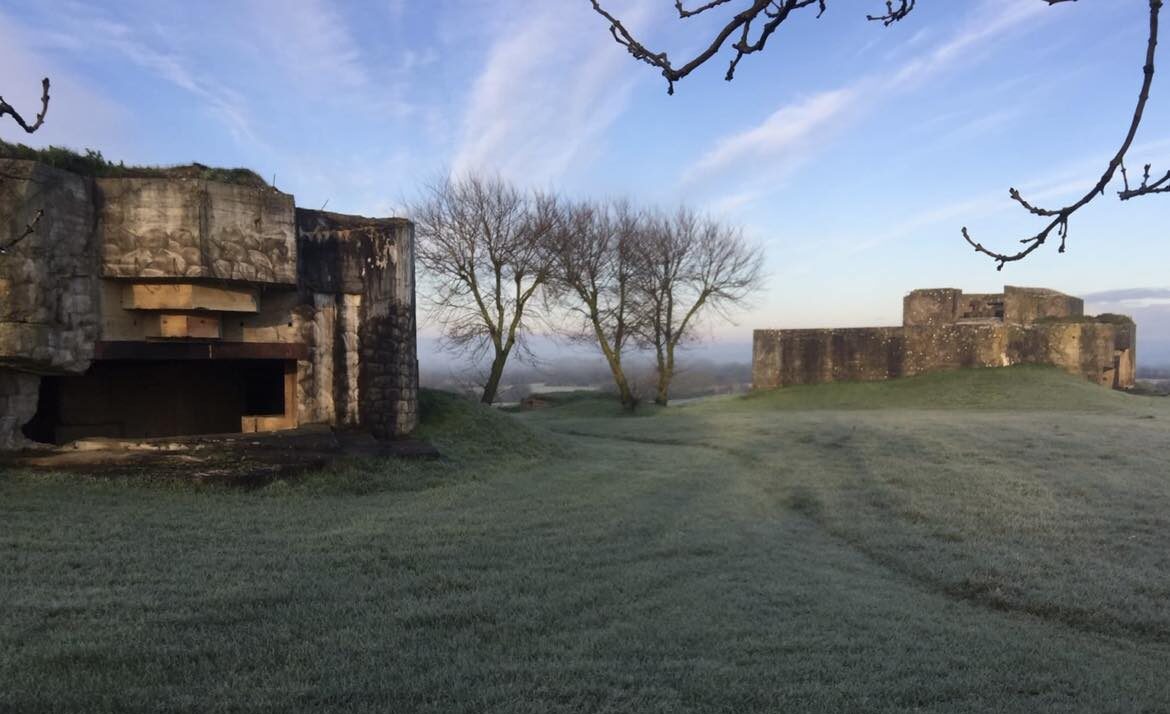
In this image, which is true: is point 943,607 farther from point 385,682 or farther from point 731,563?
point 385,682

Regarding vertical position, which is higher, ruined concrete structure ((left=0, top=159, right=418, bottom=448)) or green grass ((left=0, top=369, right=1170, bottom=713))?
ruined concrete structure ((left=0, top=159, right=418, bottom=448))

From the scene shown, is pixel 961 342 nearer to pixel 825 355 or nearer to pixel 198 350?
pixel 825 355

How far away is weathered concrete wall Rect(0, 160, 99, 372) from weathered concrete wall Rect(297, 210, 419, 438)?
223cm

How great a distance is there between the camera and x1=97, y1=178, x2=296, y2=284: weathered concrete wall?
799cm

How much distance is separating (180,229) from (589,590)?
19.7 feet

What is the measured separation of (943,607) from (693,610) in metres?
1.80

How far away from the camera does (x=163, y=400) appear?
38.5 ft

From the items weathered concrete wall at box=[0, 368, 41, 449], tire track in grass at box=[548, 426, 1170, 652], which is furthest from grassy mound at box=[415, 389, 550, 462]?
weathered concrete wall at box=[0, 368, 41, 449]

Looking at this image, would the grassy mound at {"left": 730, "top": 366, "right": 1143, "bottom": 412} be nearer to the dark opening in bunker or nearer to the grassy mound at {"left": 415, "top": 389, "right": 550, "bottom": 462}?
the grassy mound at {"left": 415, "top": 389, "right": 550, "bottom": 462}

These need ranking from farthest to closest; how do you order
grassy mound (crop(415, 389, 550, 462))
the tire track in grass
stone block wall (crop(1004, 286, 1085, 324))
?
stone block wall (crop(1004, 286, 1085, 324)), grassy mound (crop(415, 389, 550, 462)), the tire track in grass

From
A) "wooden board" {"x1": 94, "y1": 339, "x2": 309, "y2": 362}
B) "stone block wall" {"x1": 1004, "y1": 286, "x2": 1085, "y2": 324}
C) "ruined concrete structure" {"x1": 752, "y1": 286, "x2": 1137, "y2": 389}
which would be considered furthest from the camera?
"stone block wall" {"x1": 1004, "y1": 286, "x2": 1085, "y2": 324}

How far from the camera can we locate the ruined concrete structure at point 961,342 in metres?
21.7

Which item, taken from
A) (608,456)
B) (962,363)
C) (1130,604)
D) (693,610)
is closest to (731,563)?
(693,610)

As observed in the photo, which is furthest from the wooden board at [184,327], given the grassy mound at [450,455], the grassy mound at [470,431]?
the grassy mound at [470,431]
